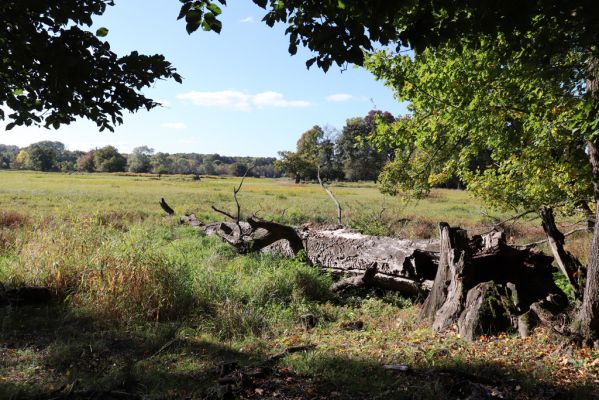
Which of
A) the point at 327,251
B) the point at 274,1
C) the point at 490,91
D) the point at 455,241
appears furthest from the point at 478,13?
the point at 327,251

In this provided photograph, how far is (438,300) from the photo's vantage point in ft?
21.5

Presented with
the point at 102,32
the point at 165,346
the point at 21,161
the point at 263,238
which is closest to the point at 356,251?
the point at 263,238

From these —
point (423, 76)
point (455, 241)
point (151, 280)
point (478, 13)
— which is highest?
point (423, 76)

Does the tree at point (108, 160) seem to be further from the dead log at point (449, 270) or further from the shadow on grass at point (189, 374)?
the shadow on grass at point (189, 374)

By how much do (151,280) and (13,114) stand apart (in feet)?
9.61

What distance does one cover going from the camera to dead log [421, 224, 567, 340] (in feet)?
18.9

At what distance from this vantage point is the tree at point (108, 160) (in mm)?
103688

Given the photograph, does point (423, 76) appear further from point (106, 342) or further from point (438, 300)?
point (106, 342)

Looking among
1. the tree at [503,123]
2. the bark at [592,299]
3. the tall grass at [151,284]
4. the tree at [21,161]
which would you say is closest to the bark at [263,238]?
the tall grass at [151,284]

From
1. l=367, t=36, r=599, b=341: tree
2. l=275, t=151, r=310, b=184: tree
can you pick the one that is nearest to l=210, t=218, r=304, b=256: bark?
l=367, t=36, r=599, b=341: tree

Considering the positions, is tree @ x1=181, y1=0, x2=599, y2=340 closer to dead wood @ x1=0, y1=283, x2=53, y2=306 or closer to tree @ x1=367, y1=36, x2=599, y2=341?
tree @ x1=367, y1=36, x2=599, y2=341

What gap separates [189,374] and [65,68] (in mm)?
3363

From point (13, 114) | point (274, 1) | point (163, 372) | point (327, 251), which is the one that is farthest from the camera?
point (327, 251)

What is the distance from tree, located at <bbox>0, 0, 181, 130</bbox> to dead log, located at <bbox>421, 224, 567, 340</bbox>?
4.75m
